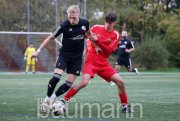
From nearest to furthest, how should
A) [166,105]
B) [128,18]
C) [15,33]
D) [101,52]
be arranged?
1. [101,52]
2. [166,105]
3. [15,33]
4. [128,18]

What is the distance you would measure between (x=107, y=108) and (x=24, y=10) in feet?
86.2

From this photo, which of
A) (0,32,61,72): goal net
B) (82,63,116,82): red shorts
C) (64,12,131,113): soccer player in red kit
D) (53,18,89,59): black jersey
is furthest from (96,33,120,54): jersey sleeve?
(0,32,61,72): goal net

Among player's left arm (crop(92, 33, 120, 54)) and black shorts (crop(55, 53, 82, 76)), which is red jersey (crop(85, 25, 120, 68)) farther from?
black shorts (crop(55, 53, 82, 76))

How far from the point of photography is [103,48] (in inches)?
402

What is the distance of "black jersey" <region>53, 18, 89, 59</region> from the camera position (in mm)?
9734

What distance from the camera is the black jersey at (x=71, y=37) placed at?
973 centimetres

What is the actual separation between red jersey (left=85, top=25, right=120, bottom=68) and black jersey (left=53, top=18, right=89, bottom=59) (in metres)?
0.53

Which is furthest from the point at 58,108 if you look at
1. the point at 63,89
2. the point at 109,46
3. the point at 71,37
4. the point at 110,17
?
the point at 110,17

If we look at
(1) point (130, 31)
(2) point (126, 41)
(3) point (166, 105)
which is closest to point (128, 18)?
(1) point (130, 31)

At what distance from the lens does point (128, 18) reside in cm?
5362

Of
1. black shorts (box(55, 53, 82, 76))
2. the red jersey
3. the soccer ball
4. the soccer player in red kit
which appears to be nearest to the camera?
the soccer ball

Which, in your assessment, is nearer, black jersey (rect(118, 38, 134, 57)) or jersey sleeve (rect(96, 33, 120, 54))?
jersey sleeve (rect(96, 33, 120, 54))

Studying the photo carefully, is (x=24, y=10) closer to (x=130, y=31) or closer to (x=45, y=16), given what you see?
(x=45, y=16)

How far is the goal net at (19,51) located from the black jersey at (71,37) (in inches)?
Result: 1018
